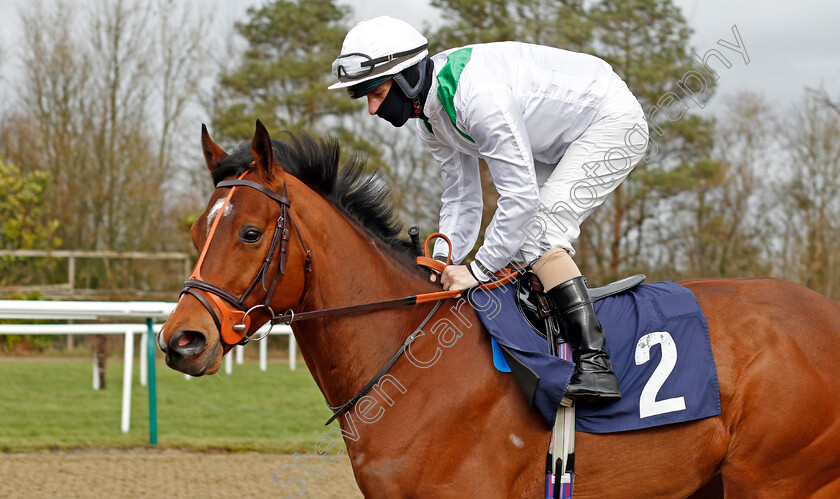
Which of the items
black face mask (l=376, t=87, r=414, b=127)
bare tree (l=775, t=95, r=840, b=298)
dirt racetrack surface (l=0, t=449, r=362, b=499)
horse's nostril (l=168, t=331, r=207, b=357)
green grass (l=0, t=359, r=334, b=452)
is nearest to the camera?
horse's nostril (l=168, t=331, r=207, b=357)

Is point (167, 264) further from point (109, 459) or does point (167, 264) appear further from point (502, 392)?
point (502, 392)

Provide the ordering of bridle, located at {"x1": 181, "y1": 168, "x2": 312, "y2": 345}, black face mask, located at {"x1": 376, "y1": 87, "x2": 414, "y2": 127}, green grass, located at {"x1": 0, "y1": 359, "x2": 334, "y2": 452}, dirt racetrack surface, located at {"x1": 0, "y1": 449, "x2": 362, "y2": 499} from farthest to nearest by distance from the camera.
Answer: green grass, located at {"x1": 0, "y1": 359, "x2": 334, "y2": 452}, dirt racetrack surface, located at {"x1": 0, "y1": 449, "x2": 362, "y2": 499}, black face mask, located at {"x1": 376, "y1": 87, "x2": 414, "y2": 127}, bridle, located at {"x1": 181, "y1": 168, "x2": 312, "y2": 345}

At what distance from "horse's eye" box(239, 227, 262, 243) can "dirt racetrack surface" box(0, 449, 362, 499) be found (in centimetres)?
299

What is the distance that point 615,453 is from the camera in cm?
274

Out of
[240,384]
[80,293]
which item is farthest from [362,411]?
[80,293]

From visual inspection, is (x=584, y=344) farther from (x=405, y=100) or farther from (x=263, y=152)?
(x=263, y=152)

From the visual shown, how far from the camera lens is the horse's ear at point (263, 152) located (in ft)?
8.64

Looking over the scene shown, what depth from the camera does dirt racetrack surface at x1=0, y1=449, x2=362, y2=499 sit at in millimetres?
5332

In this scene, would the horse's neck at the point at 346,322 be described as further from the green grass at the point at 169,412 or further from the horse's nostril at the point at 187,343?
the green grass at the point at 169,412

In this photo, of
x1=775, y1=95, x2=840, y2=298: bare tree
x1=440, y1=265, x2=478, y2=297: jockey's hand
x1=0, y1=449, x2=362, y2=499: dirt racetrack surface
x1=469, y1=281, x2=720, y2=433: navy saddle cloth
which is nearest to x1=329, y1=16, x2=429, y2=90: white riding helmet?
x1=440, y1=265, x2=478, y2=297: jockey's hand

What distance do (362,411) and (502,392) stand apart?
50cm

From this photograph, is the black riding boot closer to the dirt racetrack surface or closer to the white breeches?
the white breeches

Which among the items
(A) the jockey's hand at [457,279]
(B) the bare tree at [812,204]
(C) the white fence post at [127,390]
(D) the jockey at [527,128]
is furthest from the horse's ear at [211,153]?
(B) the bare tree at [812,204]

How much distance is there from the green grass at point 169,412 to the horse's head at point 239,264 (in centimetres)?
473
